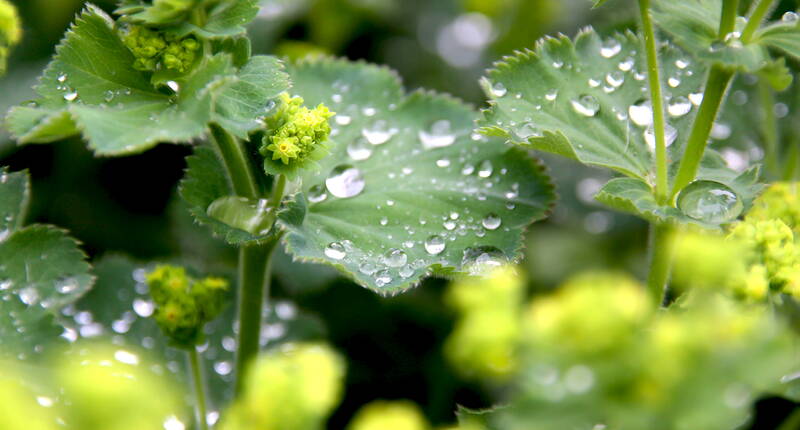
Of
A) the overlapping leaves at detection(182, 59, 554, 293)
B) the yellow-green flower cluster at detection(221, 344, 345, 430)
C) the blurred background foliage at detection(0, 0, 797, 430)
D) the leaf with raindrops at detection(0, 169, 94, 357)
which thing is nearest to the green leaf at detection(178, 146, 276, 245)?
the overlapping leaves at detection(182, 59, 554, 293)

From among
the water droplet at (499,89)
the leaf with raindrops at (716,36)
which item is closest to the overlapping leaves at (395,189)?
the water droplet at (499,89)

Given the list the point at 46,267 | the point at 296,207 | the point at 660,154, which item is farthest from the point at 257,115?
the point at 660,154

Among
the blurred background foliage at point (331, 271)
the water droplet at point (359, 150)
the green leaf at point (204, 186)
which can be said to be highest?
the water droplet at point (359, 150)

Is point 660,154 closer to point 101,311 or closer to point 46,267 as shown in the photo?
point 46,267

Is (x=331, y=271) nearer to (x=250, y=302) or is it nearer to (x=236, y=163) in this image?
(x=250, y=302)

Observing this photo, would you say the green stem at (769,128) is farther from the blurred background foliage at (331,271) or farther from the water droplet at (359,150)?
the water droplet at (359,150)

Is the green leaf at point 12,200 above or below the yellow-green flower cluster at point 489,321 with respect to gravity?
below

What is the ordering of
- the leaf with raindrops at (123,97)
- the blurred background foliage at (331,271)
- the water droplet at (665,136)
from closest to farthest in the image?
the leaf with raindrops at (123,97), the water droplet at (665,136), the blurred background foliage at (331,271)

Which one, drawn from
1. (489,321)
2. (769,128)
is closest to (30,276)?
(489,321)
